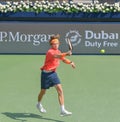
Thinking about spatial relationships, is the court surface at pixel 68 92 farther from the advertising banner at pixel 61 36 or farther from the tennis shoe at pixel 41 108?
the advertising banner at pixel 61 36

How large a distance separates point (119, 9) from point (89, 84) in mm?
7271

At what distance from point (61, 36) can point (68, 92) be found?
760 cm

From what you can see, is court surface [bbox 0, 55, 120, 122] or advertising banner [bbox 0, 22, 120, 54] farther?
advertising banner [bbox 0, 22, 120, 54]

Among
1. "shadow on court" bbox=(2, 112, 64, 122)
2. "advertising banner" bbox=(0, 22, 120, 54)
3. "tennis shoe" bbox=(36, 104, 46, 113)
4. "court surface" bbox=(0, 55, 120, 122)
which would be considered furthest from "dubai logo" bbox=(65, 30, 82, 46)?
"shadow on court" bbox=(2, 112, 64, 122)

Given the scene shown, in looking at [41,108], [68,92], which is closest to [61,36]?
[68,92]

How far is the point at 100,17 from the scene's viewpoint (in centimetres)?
1670

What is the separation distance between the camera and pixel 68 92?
910 centimetres

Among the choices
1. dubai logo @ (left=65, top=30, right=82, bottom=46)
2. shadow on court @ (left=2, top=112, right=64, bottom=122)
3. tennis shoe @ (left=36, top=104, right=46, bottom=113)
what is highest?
tennis shoe @ (left=36, top=104, right=46, bottom=113)

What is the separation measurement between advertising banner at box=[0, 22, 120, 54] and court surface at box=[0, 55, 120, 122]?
1.89 metres

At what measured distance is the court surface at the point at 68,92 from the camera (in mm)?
7030

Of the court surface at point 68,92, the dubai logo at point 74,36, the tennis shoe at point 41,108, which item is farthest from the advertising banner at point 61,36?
the tennis shoe at point 41,108

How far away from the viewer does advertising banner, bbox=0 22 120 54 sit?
16469mm

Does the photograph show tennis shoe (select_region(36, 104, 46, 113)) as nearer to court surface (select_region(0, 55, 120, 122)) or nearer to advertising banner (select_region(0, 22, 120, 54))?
court surface (select_region(0, 55, 120, 122))

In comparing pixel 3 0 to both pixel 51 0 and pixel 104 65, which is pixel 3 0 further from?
pixel 104 65
